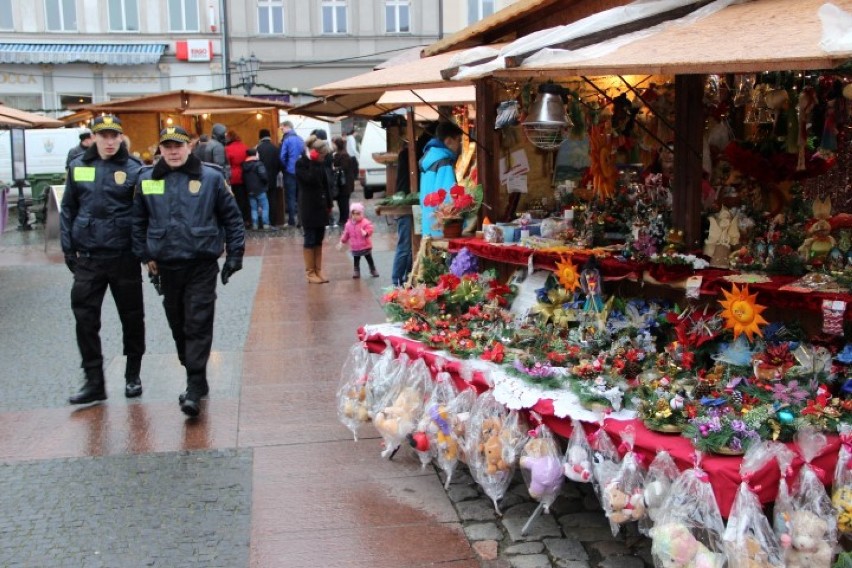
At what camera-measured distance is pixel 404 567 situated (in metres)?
4.20

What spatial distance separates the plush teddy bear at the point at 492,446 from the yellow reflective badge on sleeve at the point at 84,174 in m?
3.31

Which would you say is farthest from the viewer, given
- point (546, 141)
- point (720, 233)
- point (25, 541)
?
point (546, 141)

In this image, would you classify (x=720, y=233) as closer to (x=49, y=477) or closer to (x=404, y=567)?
(x=404, y=567)

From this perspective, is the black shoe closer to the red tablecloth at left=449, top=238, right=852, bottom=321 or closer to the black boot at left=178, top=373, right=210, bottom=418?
the black boot at left=178, top=373, right=210, bottom=418

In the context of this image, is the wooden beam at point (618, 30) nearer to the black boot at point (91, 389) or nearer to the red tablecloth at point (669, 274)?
the red tablecloth at point (669, 274)

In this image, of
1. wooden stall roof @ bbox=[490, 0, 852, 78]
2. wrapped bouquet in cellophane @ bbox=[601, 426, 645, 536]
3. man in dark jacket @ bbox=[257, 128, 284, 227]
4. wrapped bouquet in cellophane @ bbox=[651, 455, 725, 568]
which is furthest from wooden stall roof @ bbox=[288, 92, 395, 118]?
man in dark jacket @ bbox=[257, 128, 284, 227]

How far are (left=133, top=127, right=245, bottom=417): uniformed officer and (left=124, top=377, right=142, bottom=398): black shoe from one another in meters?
0.64

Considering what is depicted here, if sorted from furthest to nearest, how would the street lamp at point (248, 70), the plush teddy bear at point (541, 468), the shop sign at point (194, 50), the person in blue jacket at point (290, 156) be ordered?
the shop sign at point (194, 50) → the street lamp at point (248, 70) → the person in blue jacket at point (290, 156) → the plush teddy bear at point (541, 468)

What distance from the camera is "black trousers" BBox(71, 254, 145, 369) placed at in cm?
650

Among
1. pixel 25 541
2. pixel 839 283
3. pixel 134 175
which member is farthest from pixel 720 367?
pixel 134 175

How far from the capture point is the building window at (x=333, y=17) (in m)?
32.8

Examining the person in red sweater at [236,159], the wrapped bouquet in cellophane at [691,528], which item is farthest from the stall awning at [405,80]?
the person in red sweater at [236,159]

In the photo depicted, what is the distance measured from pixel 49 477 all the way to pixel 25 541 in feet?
2.77

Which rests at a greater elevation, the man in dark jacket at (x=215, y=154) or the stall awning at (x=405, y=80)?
the stall awning at (x=405, y=80)
